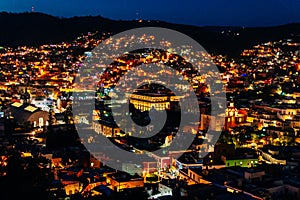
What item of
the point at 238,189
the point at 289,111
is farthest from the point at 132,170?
the point at 289,111

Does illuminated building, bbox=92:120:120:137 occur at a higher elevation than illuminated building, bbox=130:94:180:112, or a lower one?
lower

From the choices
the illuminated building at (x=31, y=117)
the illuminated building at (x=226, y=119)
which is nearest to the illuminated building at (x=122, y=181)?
the illuminated building at (x=226, y=119)

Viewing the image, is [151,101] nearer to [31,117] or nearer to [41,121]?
[41,121]

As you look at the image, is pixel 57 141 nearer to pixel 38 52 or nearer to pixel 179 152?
pixel 179 152

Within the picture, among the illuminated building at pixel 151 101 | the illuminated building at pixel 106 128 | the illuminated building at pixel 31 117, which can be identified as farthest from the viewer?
the illuminated building at pixel 151 101

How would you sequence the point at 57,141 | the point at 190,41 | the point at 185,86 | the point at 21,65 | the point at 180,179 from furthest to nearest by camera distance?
1. the point at 190,41
2. the point at 21,65
3. the point at 185,86
4. the point at 57,141
5. the point at 180,179

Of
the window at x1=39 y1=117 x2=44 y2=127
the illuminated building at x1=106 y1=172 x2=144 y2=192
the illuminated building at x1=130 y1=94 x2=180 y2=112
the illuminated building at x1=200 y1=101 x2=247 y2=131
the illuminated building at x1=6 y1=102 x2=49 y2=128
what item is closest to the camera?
the illuminated building at x1=106 y1=172 x2=144 y2=192

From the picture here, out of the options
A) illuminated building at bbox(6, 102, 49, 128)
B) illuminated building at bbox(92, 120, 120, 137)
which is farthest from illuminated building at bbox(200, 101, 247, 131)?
illuminated building at bbox(6, 102, 49, 128)

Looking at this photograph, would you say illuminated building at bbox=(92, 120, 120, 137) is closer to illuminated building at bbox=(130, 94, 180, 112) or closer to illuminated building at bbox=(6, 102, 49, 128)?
illuminated building at bbox=(6, 102, 49, 128)

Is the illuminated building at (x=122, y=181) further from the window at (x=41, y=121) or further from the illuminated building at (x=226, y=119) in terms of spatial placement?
the window at (x=41, y=121)

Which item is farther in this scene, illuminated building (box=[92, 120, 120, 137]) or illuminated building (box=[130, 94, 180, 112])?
illuminated building (box=[130, 94, 180, 112])

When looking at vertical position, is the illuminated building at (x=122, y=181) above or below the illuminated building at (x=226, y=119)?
Result: below
